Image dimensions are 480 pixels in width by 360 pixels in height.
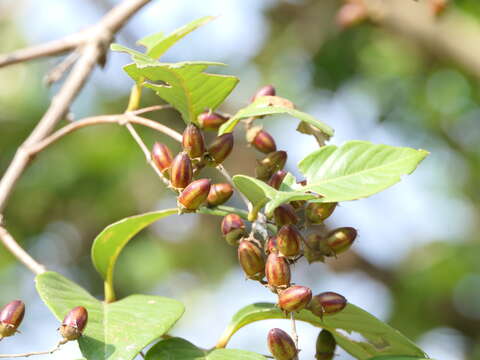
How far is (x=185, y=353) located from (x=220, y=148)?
0.27 meters

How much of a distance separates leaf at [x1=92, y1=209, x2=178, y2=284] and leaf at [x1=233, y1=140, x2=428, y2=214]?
30cm

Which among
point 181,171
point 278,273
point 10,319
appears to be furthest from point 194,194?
point 10,319

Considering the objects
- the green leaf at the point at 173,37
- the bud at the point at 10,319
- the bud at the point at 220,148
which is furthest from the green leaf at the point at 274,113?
the bud at the point at 10,319

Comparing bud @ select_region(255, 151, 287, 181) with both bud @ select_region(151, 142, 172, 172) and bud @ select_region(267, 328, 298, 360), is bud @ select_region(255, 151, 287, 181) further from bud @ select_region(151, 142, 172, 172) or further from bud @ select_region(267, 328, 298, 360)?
bud @ select_region(267, 328, 298, 360)

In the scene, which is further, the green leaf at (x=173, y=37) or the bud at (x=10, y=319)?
the green leaf at (x=173, y=37)

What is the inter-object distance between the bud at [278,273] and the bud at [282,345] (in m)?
0.05

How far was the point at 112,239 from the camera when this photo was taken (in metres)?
1.14

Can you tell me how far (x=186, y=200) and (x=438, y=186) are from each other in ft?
10.9

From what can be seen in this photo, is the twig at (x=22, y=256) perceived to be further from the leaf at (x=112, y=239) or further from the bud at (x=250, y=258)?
the bud at (x=250, y=258)

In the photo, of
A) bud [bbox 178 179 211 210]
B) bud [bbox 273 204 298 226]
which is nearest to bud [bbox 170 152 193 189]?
bud [bbox 178 179 211 210]

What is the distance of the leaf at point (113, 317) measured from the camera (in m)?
0.81

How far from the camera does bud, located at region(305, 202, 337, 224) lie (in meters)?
0.89

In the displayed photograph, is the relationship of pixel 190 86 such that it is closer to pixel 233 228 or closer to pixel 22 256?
pixel 233 228

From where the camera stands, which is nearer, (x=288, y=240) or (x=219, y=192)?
(x=288, y=240)
